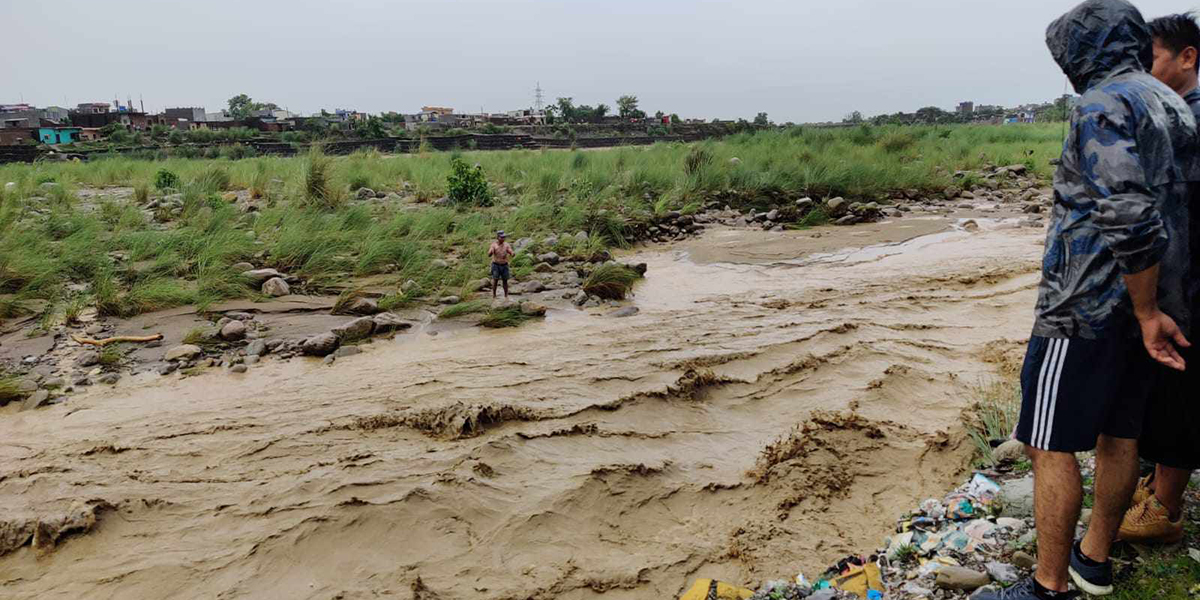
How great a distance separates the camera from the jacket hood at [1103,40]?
181 centimetres

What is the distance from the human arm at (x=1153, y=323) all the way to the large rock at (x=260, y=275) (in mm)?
6163

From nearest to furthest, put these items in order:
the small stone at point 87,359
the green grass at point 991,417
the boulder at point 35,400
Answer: the green grass at point 991,417 < the boulder at point 35,400 < the small stone at point 87,359

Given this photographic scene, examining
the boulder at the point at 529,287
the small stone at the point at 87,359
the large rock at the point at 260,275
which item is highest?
the large rock at the point at 260,275

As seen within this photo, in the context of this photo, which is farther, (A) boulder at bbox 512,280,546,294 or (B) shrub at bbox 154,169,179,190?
(B) shrub at bbox 154,169,179,190

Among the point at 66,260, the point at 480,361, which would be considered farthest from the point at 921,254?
the point at 66,260

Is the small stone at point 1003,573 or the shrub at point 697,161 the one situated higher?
the shrub at point 697,161

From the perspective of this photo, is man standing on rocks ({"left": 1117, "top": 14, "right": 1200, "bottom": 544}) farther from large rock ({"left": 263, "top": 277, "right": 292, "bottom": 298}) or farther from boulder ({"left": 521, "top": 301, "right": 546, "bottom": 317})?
large rock ({"left": 263, "top": 277, "right": 292, "bottom": 298})

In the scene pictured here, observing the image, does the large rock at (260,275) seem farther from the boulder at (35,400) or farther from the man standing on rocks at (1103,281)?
the man standing on rocks at (1103,281)

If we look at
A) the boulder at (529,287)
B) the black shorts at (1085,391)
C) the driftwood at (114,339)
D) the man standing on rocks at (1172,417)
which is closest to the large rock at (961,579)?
the man standing on rocks at (1172,417)

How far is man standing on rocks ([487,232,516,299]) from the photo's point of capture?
5871 mm

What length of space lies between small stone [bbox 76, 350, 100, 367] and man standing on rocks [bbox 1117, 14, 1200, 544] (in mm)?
5482

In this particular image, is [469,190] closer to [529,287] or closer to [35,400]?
[529,287]

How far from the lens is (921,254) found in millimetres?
8023

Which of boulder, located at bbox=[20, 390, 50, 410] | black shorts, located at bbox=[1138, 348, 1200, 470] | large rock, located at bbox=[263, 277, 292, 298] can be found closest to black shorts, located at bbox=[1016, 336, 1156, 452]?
black shorts, located at bbox=[1138, 348, 1200, 470]
